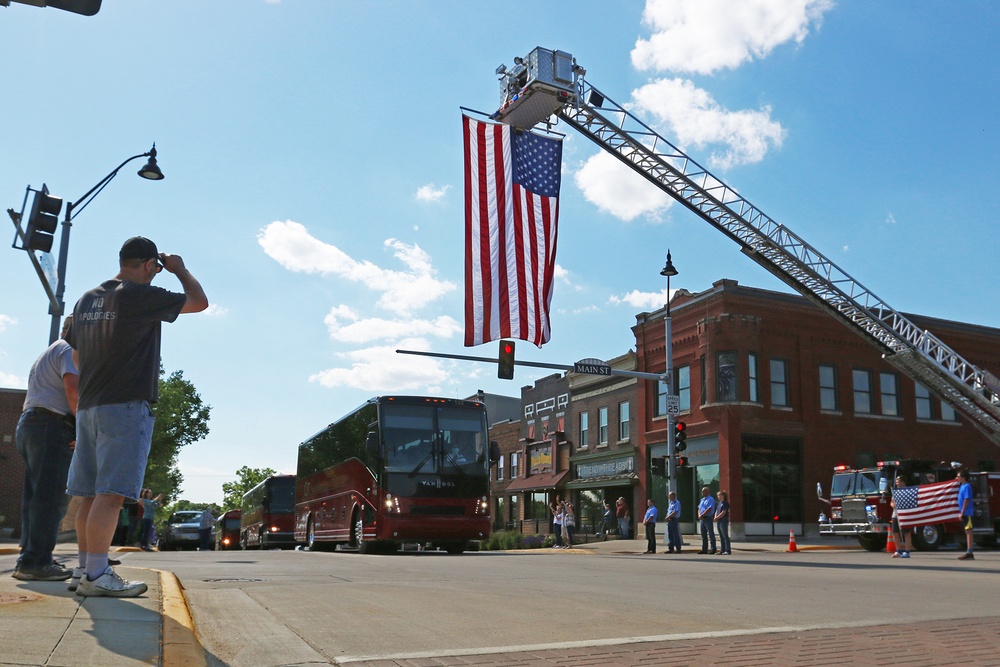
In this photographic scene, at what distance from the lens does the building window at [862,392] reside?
36.4m

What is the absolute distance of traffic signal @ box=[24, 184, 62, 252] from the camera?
51.6 feet

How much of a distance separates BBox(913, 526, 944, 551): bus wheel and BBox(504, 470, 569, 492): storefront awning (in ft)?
67.9

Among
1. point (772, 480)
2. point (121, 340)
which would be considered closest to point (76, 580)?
point (121, 340)

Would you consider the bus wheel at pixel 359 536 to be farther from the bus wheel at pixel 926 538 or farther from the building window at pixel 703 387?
the building window at pixel 703 387

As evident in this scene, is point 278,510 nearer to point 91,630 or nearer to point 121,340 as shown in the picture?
point 121,340

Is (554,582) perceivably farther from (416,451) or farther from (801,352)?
(801,352)

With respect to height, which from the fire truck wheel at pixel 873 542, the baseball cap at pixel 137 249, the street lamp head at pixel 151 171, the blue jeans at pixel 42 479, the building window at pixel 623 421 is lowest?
the fire truck wheel at pixel 873 542

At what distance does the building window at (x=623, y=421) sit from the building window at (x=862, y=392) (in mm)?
9418

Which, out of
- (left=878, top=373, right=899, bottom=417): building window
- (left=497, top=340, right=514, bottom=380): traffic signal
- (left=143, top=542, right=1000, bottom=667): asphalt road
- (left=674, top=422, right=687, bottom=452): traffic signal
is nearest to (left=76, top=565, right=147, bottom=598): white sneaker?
(left=143, top=542, right=1000, bottom=667): asphalt road

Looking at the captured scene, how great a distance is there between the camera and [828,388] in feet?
118

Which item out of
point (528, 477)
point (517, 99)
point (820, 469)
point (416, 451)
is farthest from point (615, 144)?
point (528, 477)

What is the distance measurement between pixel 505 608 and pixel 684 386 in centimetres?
2967

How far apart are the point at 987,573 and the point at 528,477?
35.1 meters

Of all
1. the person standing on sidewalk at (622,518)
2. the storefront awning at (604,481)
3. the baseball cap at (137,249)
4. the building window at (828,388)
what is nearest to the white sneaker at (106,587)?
the baseball cap at (137,249)
